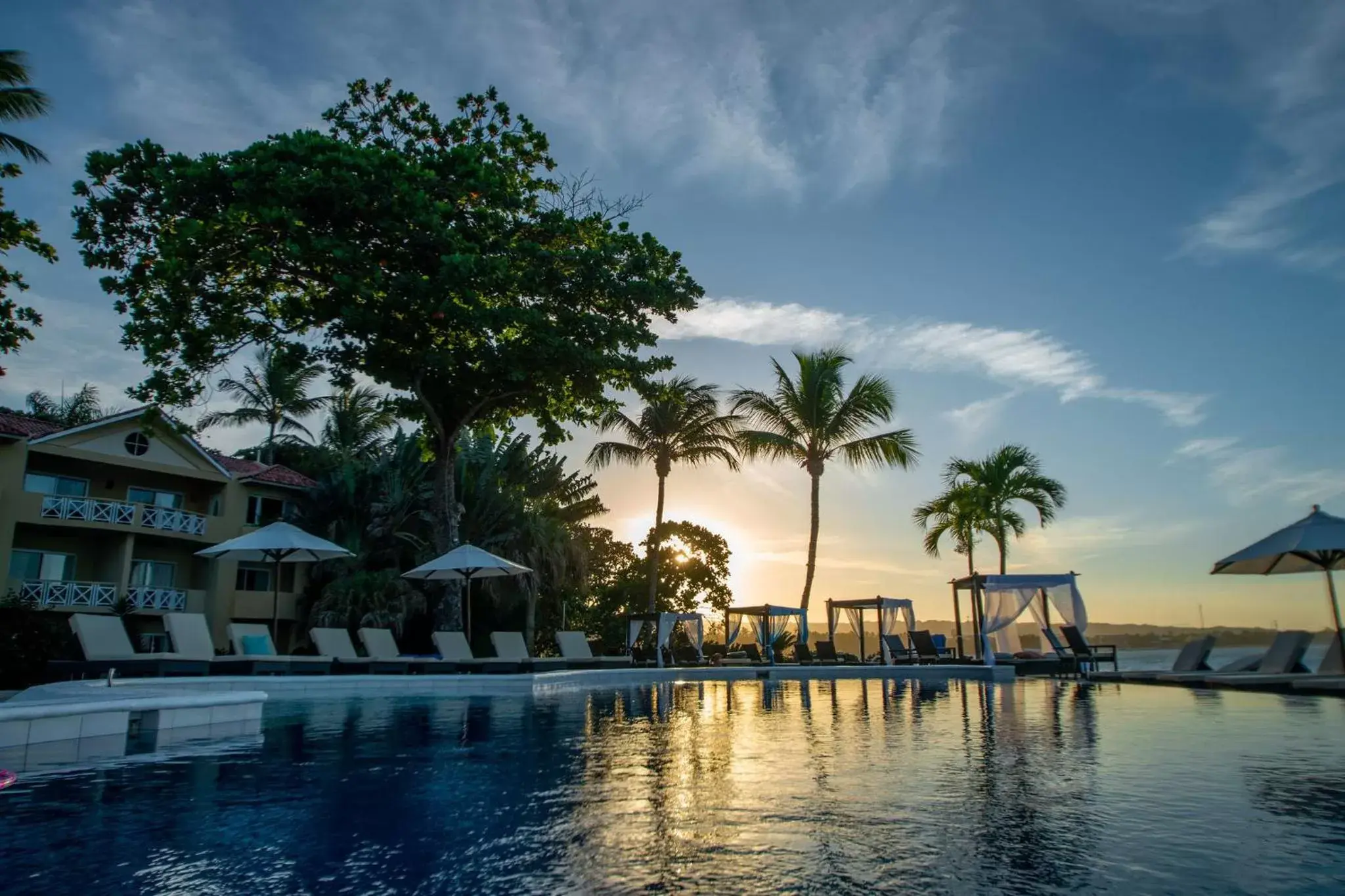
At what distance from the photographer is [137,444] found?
2639 cm

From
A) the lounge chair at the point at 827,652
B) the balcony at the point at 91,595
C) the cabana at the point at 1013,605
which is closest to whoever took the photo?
the cabana at the point at 1013,605

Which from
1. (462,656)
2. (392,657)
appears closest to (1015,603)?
(462,656)

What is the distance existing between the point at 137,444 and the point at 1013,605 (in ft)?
85.8

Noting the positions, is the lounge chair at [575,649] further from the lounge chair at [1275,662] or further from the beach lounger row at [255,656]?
the lounge chair at [1275,662]

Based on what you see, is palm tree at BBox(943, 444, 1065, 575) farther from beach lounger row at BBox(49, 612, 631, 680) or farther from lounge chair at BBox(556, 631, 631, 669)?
beach lounger row at BBox(49, 612, 631, 680)

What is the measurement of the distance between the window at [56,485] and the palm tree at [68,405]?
30.1ft

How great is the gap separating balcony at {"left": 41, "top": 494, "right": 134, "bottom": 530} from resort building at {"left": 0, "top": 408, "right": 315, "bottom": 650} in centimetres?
3

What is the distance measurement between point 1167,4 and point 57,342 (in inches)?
800

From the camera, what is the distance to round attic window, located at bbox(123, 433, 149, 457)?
2612 centimetres

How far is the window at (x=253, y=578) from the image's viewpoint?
1141 inches

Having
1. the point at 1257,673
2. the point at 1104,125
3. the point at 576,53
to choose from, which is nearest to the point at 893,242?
the point at 1104,125

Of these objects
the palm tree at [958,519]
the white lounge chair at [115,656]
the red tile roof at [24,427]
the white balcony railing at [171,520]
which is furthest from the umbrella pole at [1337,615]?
the red tile roof at [24,427]

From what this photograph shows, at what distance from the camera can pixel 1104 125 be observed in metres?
13.3

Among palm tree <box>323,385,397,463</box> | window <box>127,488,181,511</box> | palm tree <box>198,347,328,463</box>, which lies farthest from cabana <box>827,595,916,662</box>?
palm tree <box>198,347,328,463</box>
